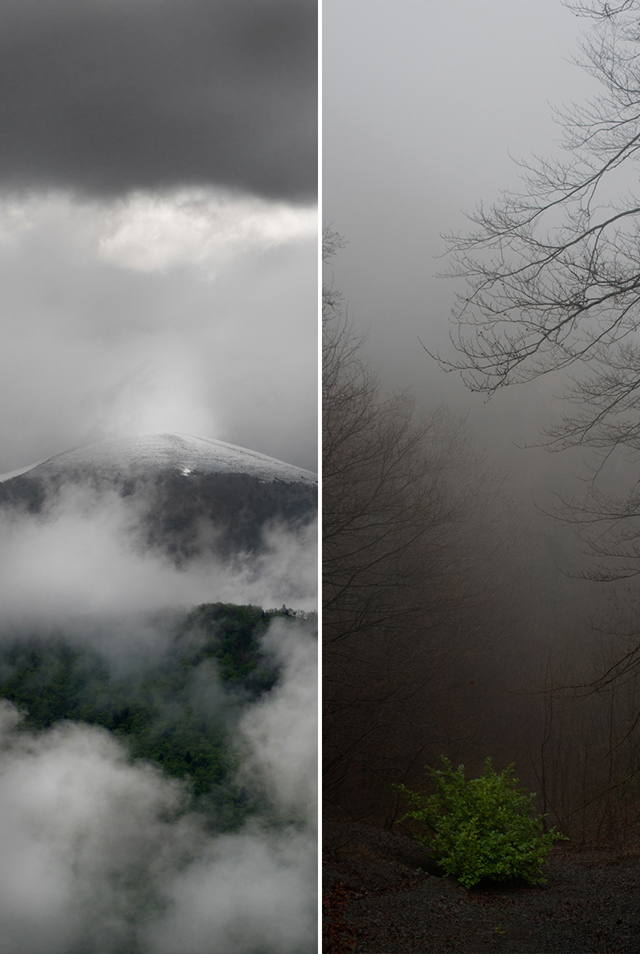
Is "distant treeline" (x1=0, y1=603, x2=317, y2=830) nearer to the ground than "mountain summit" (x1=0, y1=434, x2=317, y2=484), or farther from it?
nearer to the ground

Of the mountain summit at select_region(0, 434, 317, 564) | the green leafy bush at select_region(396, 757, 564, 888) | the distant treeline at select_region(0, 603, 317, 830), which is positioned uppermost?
the mountain summit at select_region(0, 434, 317, 564)

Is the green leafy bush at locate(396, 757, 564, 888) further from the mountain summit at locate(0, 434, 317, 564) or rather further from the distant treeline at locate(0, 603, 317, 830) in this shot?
the mountain summit at locate(0, 434, 317, 564)

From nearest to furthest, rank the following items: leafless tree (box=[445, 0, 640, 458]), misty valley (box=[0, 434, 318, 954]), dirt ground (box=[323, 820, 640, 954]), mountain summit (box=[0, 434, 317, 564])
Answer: misty valley (box=[0, 434, 318, 954]), mountain summit (box=[0, 434, 317, 564]), dirt ground (box=[323, 820, 640, 954]), leafless tree (box=[445, 0, 640, 458])

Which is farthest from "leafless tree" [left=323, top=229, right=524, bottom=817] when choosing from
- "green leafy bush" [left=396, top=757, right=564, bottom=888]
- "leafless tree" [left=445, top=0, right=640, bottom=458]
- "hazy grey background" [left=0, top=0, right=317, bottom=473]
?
"leafless tree" [left=445, top=0, right=640, bottom=458]

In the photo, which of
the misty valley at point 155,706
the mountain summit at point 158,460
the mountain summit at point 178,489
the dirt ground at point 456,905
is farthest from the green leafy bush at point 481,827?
the mountain summit at point 158,460

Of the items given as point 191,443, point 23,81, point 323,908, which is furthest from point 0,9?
point 323,908

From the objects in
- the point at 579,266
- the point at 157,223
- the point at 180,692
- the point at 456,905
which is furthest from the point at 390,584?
the point at 157,223

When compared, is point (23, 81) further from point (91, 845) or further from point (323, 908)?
point (323, 908)
